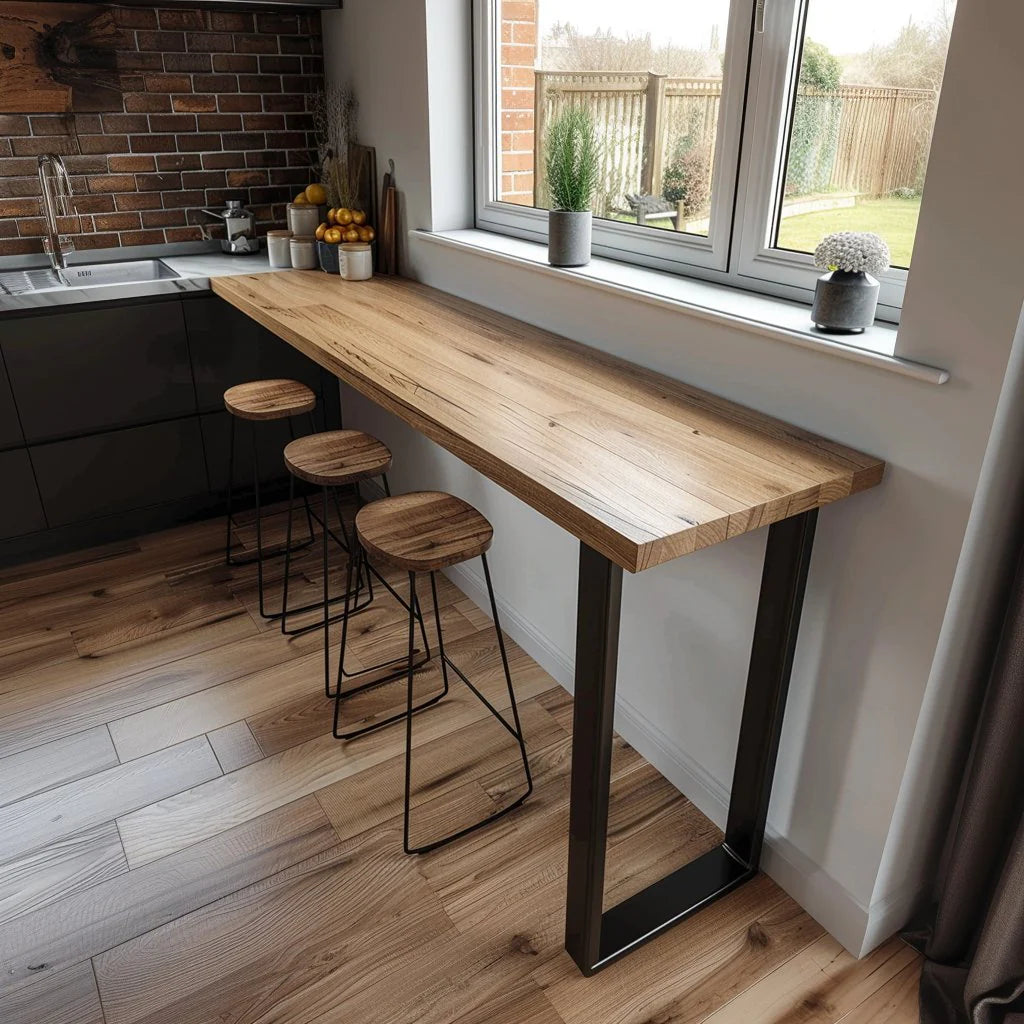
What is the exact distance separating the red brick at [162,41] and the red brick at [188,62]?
0.02 m

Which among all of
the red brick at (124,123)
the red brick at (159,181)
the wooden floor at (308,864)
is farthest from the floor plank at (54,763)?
the red brick at (124,123)

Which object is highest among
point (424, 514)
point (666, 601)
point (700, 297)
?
point (700, 297)

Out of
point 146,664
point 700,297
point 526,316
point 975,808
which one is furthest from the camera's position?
point 146,664

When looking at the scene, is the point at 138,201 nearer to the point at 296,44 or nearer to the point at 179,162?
the point at 179,162

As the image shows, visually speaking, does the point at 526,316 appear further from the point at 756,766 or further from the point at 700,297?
the point at 756,766

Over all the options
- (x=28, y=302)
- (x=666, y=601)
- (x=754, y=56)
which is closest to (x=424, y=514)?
(x=666, y=601)

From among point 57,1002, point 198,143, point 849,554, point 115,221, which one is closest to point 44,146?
point 115,221

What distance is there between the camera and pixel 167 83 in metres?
3.21

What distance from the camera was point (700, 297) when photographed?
1.89 m

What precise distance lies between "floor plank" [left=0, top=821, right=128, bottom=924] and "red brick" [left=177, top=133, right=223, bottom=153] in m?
2.48

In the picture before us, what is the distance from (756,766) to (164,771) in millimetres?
1446

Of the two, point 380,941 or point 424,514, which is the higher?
point 424,514

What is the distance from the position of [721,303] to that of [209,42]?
246 centimetres

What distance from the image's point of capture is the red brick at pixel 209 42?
10.5ft
